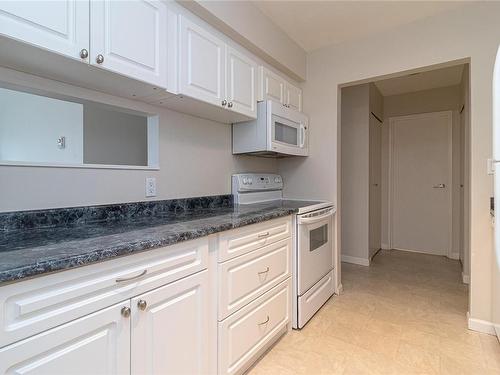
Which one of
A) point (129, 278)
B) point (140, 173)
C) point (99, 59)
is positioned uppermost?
point (99, 59)

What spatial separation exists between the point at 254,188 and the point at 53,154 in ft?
6.36

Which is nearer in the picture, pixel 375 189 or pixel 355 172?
pixel 355 172

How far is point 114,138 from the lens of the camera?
2623 millimetres

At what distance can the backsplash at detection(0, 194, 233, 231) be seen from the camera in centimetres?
119

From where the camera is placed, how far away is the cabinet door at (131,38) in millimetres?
1183

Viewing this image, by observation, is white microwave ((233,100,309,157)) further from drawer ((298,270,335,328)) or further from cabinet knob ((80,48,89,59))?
cabinet knob ((80,48,89,59))

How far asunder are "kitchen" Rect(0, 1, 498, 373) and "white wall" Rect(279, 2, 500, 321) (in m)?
0.03

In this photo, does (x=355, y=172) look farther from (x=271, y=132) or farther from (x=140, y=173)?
(x=140, y=173)

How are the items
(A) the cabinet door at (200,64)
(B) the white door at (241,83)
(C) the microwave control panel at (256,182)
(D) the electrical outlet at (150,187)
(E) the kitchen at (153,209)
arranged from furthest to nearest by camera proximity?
1. (C) the microwave control panel at (256,182)
2. (B) the white door at (241,83)
3. (D) the electrical outlet at (150,187)
4. (A) the cabinet door at (200,64)
5. (E) the kitchen at (153,209)

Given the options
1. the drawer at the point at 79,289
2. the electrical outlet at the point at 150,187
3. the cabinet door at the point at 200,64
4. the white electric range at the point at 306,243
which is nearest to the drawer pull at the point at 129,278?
the drawer at the point at 79,289

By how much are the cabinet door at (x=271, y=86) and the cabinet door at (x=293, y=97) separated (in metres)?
0.07

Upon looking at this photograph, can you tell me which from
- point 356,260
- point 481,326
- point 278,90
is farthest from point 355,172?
point 481,326

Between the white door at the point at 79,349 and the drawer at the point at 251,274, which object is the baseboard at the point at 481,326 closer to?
the drawer at the point at 251,274

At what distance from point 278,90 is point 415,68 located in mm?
1099
